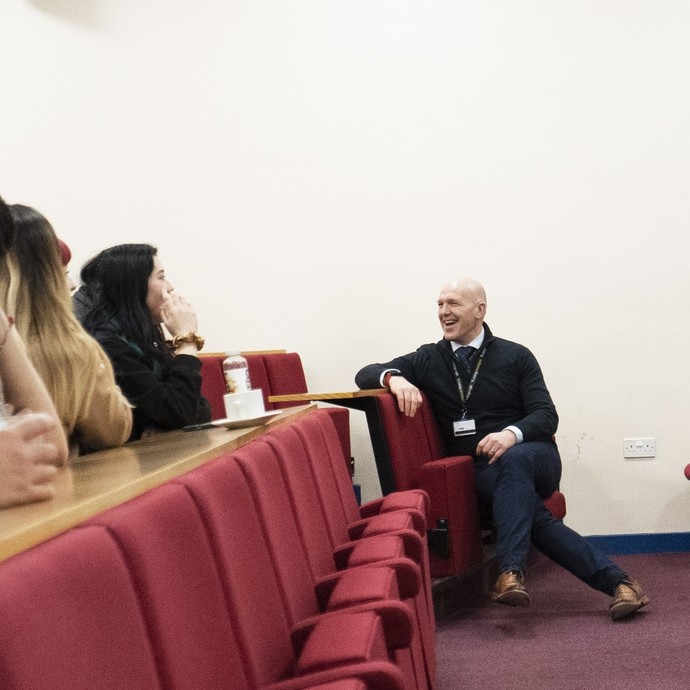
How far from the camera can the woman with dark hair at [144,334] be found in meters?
1.72

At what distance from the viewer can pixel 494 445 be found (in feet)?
8.46

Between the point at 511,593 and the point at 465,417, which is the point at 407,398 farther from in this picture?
the point at 511,593

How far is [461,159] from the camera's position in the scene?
3.24 m

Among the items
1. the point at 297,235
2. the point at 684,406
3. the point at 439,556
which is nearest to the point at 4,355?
the point at 439,556

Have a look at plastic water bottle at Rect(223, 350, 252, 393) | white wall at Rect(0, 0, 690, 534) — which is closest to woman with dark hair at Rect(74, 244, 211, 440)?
plastic water bottle at Rect(223, 350, 252, 393)

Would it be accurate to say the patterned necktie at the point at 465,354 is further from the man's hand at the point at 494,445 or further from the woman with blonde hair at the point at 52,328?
the woman with blonde hair at the point at 52,328

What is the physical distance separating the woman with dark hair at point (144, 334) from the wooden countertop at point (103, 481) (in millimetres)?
410

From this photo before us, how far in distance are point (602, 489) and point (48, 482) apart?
2725 mm

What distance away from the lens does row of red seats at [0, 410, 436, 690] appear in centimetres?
52

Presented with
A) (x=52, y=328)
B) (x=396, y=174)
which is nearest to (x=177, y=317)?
(x=52, y=328)

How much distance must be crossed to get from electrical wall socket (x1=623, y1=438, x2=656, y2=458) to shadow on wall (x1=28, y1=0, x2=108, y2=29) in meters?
2.43

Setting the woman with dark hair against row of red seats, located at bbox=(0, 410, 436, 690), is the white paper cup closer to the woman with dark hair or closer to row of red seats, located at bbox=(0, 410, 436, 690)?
row of red seats, located at bbox=(0, 410, 436, 690)

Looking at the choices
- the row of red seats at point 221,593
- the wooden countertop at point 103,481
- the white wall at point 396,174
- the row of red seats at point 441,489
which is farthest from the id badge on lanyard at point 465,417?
the wooden countertop at point 103,481

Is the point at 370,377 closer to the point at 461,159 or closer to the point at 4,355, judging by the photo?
the point at 461,159
